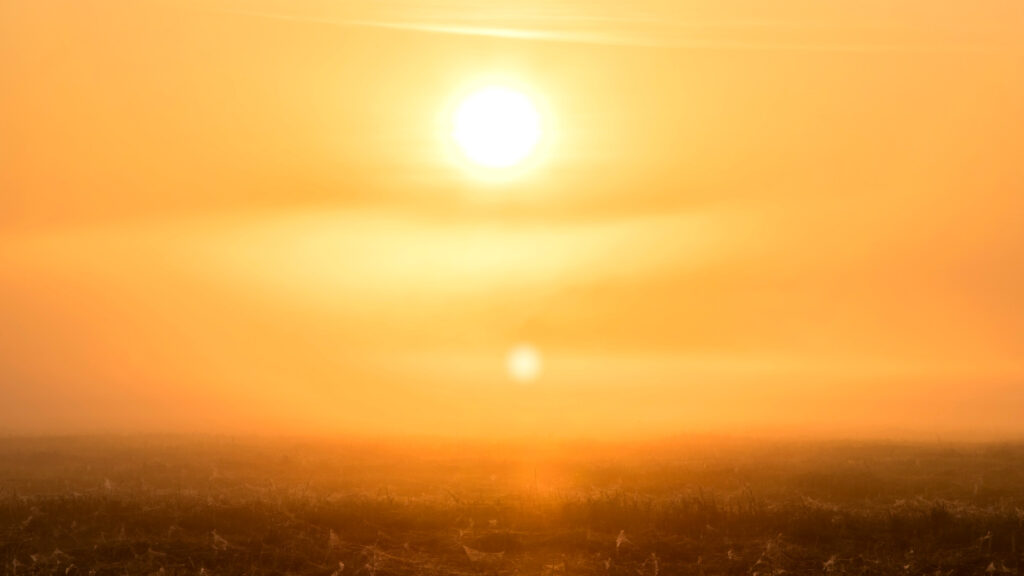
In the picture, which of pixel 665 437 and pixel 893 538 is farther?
pixel 665 437

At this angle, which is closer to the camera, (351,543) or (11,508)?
(351,543)

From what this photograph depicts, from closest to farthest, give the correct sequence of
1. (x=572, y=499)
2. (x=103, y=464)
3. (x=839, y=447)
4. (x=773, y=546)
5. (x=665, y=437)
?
(x=773, y=546), (x=572, y=499), (x=103, y=464), (x=839, y=447), (x=665, y=437)

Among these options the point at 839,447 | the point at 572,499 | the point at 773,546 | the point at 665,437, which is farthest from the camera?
the point at 665,437

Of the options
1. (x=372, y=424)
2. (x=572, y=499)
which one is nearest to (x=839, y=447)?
(x=572, y=499)

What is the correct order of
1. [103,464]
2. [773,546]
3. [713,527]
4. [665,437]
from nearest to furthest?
[773,546] → [713,527] → [103,464] → [665,437]

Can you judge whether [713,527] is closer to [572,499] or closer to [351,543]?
[572,499]

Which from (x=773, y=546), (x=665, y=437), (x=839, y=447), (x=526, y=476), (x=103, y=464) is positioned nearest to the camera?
(x=773, y=546)

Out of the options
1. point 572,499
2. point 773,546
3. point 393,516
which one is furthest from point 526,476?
point 773,546

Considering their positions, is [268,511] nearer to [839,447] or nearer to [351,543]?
[351,543]

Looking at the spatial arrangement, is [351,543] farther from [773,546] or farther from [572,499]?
[773,546]
